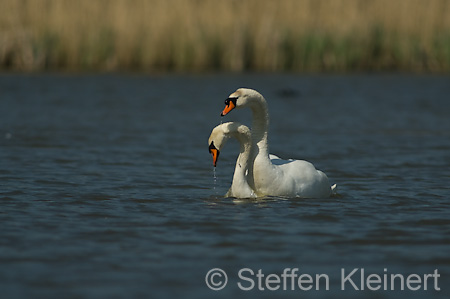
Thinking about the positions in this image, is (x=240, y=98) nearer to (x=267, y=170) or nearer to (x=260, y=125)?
(x=260, y=125)

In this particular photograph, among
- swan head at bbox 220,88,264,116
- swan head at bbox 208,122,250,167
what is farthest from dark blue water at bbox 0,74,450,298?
swan head at bbox 220,88,264,116

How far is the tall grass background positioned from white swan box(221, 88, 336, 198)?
45.9ft

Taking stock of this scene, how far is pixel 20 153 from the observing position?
1044cm

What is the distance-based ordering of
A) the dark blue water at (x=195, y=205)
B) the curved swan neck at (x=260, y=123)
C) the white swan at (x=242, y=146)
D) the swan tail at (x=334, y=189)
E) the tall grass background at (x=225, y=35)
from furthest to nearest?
the tall grass background at (x=225, y=35)
the swan tail at (x=334, y=189)
the curved swan neck at (x=260, y=123)
the white swan at (x=242, y=146)
the dark blue water at (x=195, y=205)

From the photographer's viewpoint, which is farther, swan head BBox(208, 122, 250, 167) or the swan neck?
the swan neck

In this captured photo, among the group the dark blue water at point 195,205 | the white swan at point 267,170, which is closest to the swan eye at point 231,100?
the white swan at point 267,170

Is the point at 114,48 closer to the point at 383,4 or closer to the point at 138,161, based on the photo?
the point at 383,4

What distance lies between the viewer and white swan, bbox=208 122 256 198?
23.2 ft

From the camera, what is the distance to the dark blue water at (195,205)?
4.81 meters

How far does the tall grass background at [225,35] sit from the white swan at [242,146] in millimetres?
14144

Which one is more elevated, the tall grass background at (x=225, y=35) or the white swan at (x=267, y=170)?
the tall grass background at (x=225, y=35)

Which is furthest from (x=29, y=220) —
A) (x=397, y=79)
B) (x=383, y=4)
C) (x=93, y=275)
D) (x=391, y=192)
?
(x=383, y=4)

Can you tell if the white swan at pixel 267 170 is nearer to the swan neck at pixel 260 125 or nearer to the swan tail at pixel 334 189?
the swan neck at pixel 260 125

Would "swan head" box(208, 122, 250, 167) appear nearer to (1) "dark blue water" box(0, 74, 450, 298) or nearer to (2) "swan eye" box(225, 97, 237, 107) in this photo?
(2) "swan eye" box(225, 97, 237, 107)
